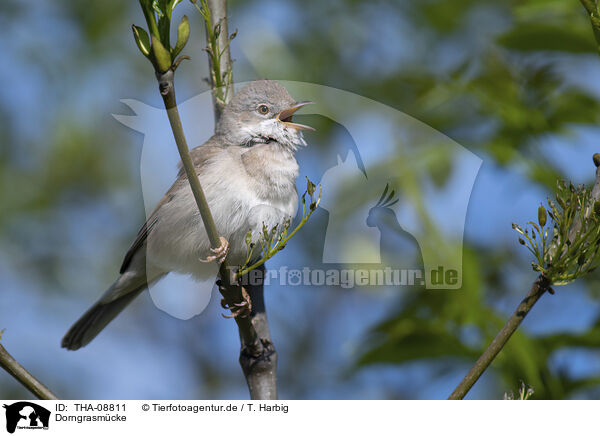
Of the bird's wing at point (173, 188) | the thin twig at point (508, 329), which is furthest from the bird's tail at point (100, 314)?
the thin twig at point (508, 329)

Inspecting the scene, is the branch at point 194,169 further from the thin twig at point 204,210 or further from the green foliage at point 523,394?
the green foliage at point 523,394

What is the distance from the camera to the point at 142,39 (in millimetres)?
1374

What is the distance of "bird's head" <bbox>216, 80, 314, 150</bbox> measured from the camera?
353cm

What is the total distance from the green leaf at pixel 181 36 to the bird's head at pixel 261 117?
2.05 metres

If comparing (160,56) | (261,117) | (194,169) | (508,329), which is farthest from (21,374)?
(261,117)

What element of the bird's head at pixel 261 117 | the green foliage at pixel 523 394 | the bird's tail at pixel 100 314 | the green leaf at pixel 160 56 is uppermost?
the bird's head at pixel 261 117

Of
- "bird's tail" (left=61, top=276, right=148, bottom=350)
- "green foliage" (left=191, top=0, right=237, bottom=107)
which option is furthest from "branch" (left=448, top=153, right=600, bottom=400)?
"bird's tail" (left=61, top=276, right=148, bottom=350)

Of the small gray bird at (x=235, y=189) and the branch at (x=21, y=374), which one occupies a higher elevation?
the small gray bird at (x=235, y=189)

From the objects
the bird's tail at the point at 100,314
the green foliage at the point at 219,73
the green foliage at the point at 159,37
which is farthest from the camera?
the bird's tail at the point at 100,314

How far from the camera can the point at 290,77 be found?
3.81 m

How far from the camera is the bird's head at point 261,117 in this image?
11.6ft

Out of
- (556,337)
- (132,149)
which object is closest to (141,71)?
(132,149)
